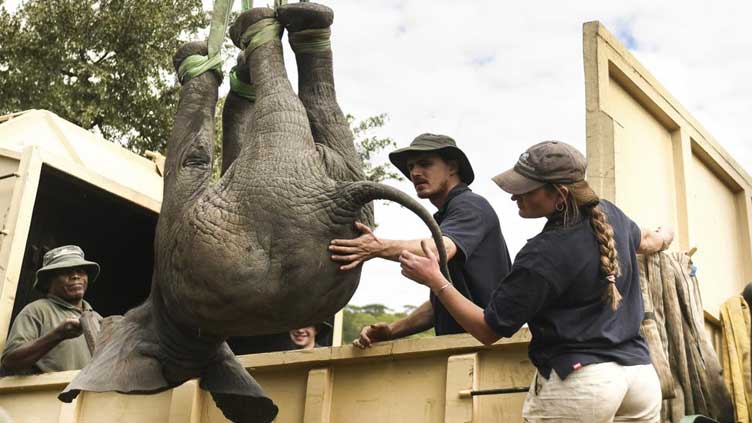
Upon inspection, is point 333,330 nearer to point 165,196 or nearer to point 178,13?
point 165,196

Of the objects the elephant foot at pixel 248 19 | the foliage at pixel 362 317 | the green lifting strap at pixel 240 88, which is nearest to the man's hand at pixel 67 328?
the green lifting strap at pixel 240 88

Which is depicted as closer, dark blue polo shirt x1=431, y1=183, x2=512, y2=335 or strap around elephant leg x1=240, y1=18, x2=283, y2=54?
strap around elephant leg x1=240, y1=18, x2=283, y2=54

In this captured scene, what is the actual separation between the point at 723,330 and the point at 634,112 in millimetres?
1224

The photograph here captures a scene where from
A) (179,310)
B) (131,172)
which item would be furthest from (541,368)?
(131,172)

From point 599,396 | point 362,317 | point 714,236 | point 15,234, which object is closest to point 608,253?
point 599,396

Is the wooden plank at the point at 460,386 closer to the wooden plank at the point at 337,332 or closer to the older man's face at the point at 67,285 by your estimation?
the wooden plank at the point at 337,332

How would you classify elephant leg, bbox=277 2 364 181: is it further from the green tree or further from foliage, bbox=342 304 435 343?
foliage, bbox=342 304 435 343

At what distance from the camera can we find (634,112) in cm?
555

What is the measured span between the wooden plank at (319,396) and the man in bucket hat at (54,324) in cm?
195

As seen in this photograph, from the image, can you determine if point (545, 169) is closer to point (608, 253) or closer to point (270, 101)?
point (608, 253)

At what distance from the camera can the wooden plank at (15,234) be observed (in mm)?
6375

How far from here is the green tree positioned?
1542 cm

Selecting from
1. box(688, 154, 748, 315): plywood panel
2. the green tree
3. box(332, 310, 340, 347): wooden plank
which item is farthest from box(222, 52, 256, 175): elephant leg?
the green tree

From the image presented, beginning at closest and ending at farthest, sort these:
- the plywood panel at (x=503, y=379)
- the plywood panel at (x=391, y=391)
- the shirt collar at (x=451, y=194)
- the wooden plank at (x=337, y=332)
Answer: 1. the plywood panel at (x=503, y=379)
2. the plywood panel at (x=391, y=391)
3. the shirt collar at (x=451, y=194)
4. the wooden plank at (x=337, y=332)
